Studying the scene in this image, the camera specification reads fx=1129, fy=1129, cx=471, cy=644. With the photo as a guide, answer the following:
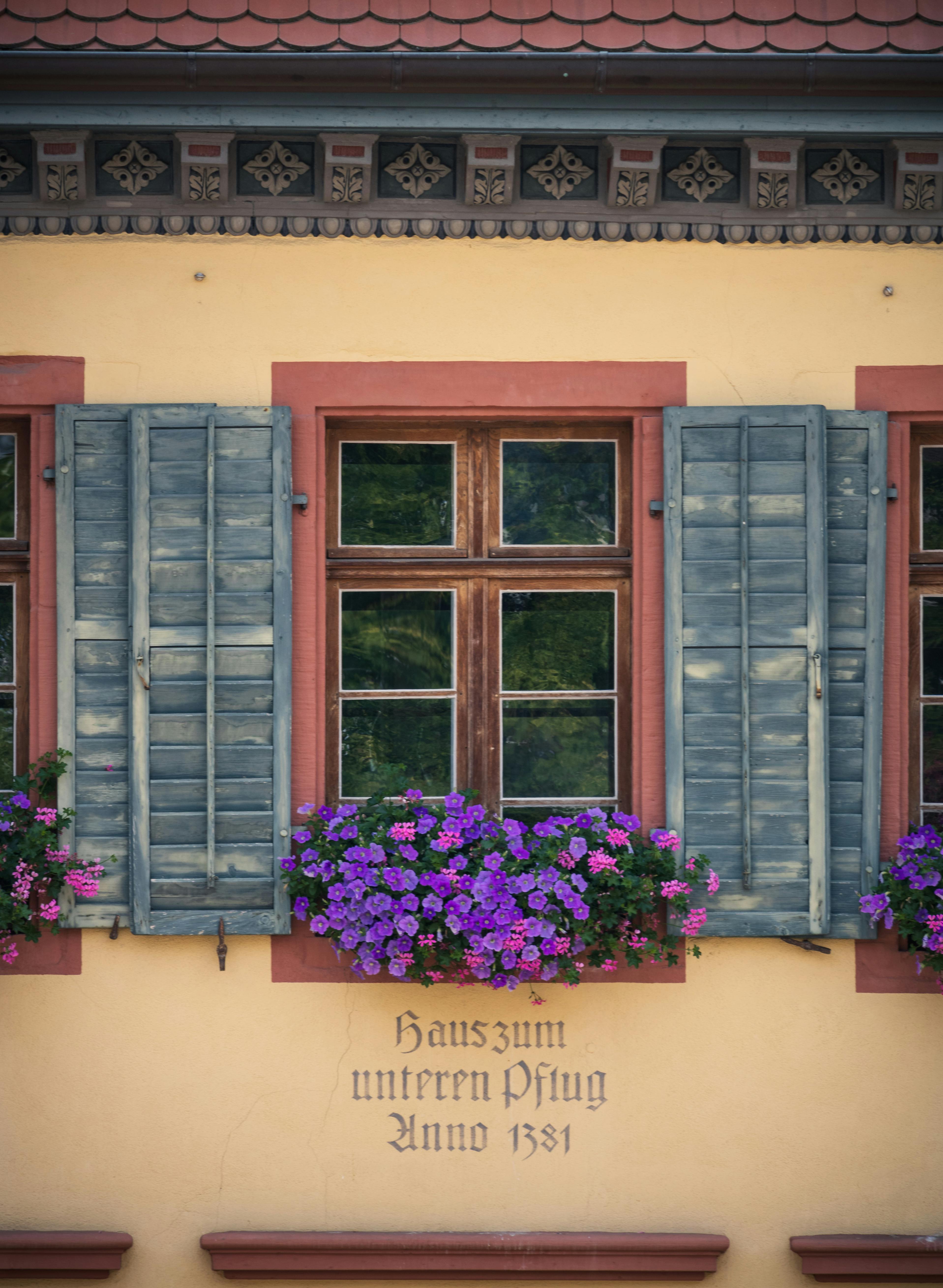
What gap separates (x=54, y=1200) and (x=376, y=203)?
3.24 m

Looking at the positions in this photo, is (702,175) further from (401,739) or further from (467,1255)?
(467,1255)

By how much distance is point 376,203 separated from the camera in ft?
11.6

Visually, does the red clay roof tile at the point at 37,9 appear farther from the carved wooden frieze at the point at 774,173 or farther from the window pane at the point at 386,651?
the carved wooden frieze at the point at 774,173

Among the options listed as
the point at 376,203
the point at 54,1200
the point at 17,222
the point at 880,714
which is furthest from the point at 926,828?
the point at 17,222

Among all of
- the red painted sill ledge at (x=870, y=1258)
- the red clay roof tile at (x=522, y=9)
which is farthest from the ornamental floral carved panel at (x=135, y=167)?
the red painted sill ledge at (x=870, y=1258)

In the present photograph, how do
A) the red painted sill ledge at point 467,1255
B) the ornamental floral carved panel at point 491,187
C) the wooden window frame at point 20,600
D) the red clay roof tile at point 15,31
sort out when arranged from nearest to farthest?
1. the red clay roof tile at point 15,31
2. the red painted sill ledge at point 467,1255
3. the ornamental floral carved panel at point 491,187
4. the wooden window frame at point 20,600

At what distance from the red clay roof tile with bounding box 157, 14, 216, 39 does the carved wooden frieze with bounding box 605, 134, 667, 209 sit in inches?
47.7

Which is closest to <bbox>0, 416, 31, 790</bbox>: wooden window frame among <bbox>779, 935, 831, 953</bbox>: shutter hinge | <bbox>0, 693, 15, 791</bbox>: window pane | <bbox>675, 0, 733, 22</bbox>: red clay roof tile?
<bbox>0, 693, 15, 791</bbox>: window pane

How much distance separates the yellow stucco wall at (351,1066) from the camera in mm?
3459

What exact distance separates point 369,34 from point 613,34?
72 cm

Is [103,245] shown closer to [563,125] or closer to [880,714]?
[563,125]

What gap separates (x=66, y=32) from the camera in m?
3.29

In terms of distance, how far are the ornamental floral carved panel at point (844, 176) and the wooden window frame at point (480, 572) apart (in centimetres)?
94

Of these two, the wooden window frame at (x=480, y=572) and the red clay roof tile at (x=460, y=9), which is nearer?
the red clay roof tile at (x=460, y=9)
